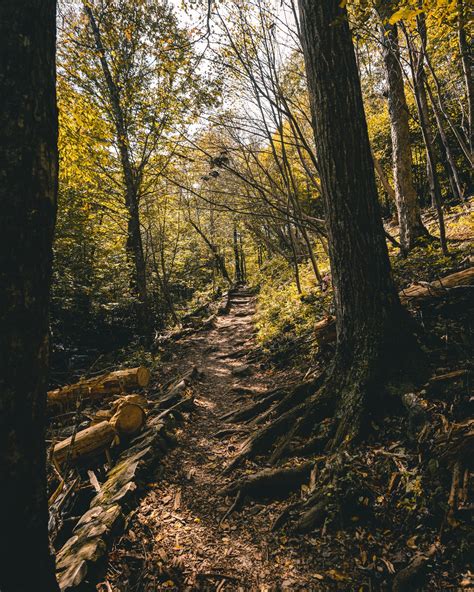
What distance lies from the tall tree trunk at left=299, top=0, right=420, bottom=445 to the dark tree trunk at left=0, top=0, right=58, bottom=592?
2.77m

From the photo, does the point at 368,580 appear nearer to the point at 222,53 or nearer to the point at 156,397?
the point at 156,397

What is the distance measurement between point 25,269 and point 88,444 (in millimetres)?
3620

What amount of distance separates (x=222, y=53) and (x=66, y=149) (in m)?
4.24

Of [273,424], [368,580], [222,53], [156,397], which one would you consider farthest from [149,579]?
[222,53]

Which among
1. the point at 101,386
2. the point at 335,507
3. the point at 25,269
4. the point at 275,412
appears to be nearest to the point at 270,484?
the point at 335,507

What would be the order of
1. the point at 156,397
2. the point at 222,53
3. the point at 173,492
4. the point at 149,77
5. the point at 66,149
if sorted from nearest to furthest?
1. the point at 173,492
2. the point at 156,397
3. the point at 66,149
4. the point at 222,53
5. the point at 149,77

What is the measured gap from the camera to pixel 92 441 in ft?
13.9

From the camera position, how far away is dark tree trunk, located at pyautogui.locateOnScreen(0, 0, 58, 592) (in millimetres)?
1303

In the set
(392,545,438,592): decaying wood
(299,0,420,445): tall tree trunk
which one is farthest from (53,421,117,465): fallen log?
(392,545,438,592): decaying wood

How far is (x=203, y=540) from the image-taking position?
2838 mm

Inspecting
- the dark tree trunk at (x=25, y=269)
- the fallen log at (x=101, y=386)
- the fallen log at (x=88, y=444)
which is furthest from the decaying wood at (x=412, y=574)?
the fallen log at (x=101, y=386)

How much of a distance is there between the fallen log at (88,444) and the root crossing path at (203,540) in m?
0.95

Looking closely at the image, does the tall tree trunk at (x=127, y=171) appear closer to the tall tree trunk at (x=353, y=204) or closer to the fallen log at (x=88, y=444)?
the fallen log at (x=88, y=444)

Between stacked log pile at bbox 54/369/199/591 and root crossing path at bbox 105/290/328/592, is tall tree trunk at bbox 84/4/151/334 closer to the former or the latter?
stacked log pile at bbox 54/369/199/591
